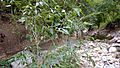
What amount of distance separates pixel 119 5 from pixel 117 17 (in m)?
0.22

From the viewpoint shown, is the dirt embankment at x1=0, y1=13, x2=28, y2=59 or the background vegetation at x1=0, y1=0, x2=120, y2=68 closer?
the background vegetation at x1=0, y1=0, x2=120, y2=68

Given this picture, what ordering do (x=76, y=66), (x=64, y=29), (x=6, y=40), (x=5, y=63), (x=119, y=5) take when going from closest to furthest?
(x=64, y=29)
(x=76, y=66)
(x=5, y=63)
(x=6, y=40)
(x=119, y=5)

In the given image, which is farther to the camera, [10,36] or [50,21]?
[10,36]

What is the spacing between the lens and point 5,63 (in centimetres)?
223

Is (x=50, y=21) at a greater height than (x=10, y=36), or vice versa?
(x=50, y=21)

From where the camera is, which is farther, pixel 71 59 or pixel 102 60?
pixel 102 60

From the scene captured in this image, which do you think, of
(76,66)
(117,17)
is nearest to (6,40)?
(76,66)

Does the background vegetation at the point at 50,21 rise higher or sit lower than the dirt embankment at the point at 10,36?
higher

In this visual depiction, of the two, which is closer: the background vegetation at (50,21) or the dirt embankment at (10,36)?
the background vegetation at (50,21)

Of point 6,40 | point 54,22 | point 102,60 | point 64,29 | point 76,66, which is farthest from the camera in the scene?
point 102,60

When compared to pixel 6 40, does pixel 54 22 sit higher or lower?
higher

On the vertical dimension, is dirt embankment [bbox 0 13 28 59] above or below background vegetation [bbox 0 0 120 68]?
below

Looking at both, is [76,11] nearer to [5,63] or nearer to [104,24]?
[5,63]

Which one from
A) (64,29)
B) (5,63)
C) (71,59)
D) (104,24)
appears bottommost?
(104,24)
